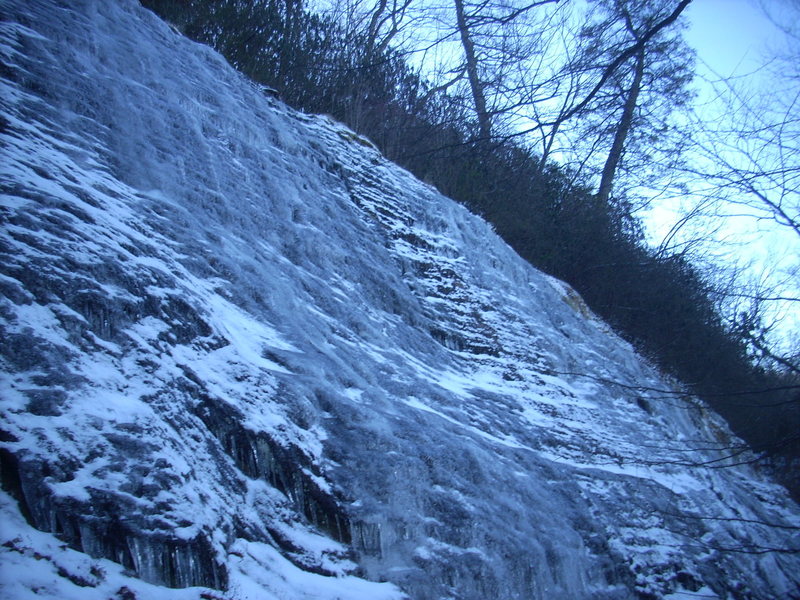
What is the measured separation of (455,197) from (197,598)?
7.79 m

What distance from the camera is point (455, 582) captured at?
365cm

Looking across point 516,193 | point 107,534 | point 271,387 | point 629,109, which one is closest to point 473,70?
point 629,109

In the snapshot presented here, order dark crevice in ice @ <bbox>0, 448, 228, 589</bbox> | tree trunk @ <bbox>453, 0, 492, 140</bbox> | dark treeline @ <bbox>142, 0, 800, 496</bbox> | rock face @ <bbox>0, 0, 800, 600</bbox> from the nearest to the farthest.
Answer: dark crevice in ice @ <bbox>0, 448, 228, 589</bbox>, rock face @ <bbox>0, 0, 800, 600</bbox>, tree trunk @ <bbox>453, 0, 492, 140</bbox>, dark treeline @ <bbox>142, 0, 800, 496</bbox>

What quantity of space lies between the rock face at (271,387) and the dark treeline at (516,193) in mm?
1359

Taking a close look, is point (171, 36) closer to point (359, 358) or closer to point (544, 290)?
point (359, 358)

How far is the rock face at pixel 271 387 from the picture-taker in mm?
2766

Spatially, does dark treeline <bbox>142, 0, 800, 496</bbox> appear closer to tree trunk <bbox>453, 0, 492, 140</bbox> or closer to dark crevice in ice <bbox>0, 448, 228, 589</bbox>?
tree trunk <bbox>453, 0, 492, 140</bbox>

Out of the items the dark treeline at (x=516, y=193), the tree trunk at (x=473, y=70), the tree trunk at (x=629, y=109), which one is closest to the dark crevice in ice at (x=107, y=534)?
the tree trunk at (x=473, y=70)

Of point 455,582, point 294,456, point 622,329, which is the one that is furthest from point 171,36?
point 622,329

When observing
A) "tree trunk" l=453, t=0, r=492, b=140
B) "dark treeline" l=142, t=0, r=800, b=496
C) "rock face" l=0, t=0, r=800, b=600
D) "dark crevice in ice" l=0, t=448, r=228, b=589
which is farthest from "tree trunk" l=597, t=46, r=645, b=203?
"dark crevice in ice" l=0, t=448, r=228, b=589

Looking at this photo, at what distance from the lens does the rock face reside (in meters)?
2.77

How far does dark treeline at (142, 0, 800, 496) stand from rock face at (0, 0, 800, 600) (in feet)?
4.46

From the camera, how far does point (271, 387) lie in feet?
12.8

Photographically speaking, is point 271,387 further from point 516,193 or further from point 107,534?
point 516,193
